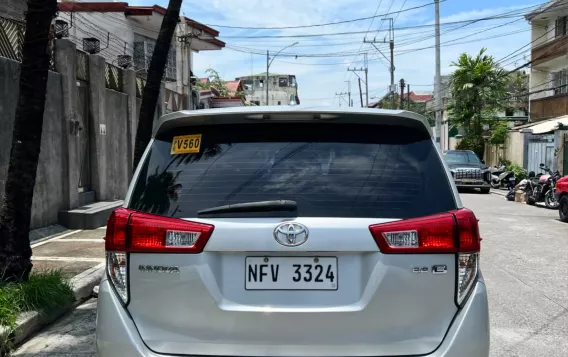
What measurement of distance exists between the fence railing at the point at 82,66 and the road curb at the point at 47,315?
19.6 feet

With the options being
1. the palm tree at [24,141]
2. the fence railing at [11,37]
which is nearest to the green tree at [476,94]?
the fence railing at [11,37]

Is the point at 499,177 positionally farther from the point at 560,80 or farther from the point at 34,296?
the point at 34,296

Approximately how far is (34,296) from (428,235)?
4109 millimetres

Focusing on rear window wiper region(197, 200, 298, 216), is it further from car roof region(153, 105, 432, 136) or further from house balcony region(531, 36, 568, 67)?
house balcony region(531, 36, 568, 67)

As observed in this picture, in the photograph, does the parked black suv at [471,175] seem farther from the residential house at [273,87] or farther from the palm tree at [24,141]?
the residential house at [273,87]

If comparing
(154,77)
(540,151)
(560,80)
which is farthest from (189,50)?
(560,80)

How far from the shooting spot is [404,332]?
2406 millimetres

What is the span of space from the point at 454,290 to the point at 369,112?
0.97 meters

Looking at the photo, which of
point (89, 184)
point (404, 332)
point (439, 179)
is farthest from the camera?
point (89, 184)

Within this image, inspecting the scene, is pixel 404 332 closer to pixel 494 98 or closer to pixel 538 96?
pixel 494 98

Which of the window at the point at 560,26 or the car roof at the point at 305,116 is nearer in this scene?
the car roof at the point at 305,116

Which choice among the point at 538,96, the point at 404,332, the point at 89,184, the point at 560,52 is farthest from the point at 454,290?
the point at 538,96

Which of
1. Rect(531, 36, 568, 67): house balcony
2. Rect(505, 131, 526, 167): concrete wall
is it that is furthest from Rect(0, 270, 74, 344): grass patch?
Rect(531, 36, 568, 67): house balcony

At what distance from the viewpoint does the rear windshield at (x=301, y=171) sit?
99.8 inches
